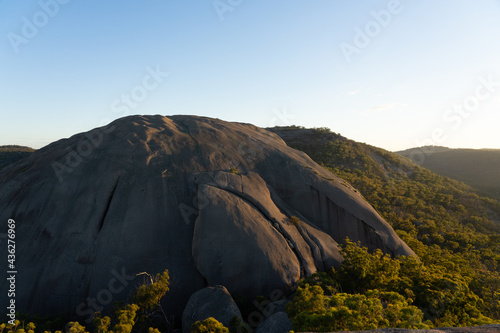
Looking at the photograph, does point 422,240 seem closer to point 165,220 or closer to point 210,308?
point 210,308

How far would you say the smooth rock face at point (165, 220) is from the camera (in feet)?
51.4

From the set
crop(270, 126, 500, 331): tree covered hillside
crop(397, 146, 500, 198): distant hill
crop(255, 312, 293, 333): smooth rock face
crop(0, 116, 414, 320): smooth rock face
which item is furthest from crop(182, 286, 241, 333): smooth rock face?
crop(397, 146, 500, 198): distant hill

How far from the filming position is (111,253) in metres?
16.1

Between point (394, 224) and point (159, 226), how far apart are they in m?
30.6

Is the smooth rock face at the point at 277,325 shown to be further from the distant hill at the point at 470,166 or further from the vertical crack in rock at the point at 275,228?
the distant hill at the point at 470,166

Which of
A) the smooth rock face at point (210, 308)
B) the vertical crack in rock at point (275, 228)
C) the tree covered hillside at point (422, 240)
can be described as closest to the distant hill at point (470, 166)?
the tree covered hillside at point (422, 240)

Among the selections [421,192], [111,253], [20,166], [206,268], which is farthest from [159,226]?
[421,192]

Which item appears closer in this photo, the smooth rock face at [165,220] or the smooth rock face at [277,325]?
the smooth rock face at [277,325]

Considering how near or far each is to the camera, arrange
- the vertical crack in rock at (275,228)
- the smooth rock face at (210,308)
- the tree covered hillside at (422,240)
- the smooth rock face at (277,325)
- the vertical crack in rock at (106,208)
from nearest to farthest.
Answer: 1. the smooth rock face at (277,325)
2. the smooth rock face at (210,308)
3. the tree covered hillside at (422,240)
4. the vertical crack in rock at (106,208)
5. the vertical crack in rock at (275,228)

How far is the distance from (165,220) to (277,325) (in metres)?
9.84

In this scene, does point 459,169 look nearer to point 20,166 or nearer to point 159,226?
point 159,226

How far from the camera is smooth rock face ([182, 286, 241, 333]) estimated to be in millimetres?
12883

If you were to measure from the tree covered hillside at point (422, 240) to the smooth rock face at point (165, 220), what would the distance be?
10.9 feet

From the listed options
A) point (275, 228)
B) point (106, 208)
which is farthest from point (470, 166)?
point (106, 208)
